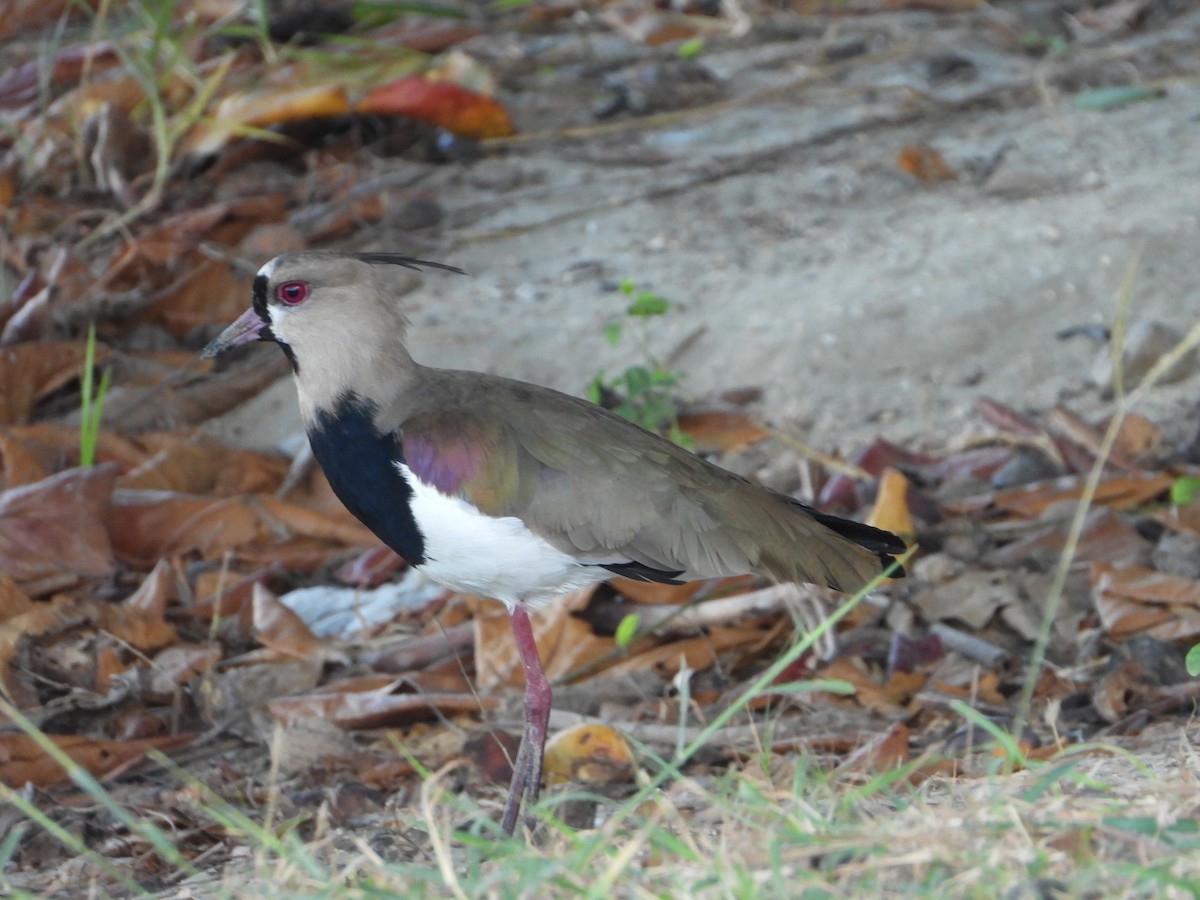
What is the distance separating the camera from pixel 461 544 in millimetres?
3277

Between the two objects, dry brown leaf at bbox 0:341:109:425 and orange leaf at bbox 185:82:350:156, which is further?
orange leaf at bbox 185:82:350:156

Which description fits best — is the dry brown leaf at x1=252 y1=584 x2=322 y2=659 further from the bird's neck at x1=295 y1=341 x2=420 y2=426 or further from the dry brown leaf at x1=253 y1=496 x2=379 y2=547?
the bird's neck at x1=295 y1=341 x2=420 y2=426

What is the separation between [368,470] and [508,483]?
0.96 feet

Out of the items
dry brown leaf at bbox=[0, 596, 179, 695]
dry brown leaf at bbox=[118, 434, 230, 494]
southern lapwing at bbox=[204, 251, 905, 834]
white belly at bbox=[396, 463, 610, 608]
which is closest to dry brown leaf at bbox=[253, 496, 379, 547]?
dry brown leaf at bbox=[118, 434, 230, 494]

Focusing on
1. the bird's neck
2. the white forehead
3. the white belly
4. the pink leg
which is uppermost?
the white forehead

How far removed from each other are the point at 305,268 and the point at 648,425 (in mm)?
1482

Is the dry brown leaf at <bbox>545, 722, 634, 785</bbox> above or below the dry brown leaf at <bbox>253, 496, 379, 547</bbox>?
below

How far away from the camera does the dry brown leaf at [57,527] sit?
180 inches

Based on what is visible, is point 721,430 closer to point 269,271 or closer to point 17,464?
point 269,271

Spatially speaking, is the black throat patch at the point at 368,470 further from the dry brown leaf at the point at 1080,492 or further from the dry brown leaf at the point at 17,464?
the dry brown leaf at the point at 1080,492

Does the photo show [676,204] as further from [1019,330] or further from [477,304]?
[1019,330]

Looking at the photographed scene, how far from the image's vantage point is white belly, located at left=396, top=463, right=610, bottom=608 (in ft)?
10.8

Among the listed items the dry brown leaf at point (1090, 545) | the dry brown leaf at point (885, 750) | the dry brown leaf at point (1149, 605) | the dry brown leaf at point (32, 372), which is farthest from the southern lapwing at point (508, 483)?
the dry brown leaf at point (32, 372)

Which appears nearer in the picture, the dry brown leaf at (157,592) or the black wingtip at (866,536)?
the black wingtip at (866,536)
